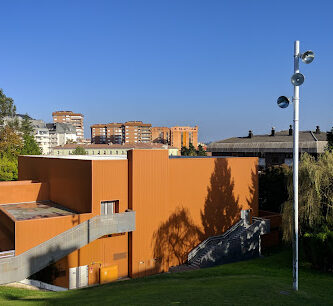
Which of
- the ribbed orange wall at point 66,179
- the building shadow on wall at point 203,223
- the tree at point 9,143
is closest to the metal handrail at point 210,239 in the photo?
the building shadow on wall at point 203,223

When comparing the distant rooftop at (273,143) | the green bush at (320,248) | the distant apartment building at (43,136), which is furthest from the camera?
the distant apartment building at (43,136)

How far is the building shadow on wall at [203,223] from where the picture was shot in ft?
78.4

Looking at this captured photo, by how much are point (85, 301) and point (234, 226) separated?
1722 cm

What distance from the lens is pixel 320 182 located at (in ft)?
70.4

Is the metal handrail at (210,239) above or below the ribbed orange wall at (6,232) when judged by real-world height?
below

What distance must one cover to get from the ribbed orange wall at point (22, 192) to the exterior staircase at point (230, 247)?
1290cm

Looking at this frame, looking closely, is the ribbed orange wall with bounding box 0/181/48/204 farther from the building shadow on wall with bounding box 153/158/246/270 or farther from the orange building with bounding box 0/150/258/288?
the building shadow on wall with bounding box 153/158/246/270

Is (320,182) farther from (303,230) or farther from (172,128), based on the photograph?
(172,128)

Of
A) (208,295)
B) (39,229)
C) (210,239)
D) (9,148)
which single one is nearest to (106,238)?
(39,229)

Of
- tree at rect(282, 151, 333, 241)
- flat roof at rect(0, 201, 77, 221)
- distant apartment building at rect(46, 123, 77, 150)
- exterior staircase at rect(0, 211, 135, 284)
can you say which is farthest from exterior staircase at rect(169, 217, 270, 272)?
distant apartment building at rect(46, 123, 77, 150)

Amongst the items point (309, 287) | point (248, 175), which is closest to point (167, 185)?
point (248, 175)

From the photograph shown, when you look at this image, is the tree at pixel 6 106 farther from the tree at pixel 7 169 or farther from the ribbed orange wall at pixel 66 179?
the ribbed orange wall at pixel 66 179

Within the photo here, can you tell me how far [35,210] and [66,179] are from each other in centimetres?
321

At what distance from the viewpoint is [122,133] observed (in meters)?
169
